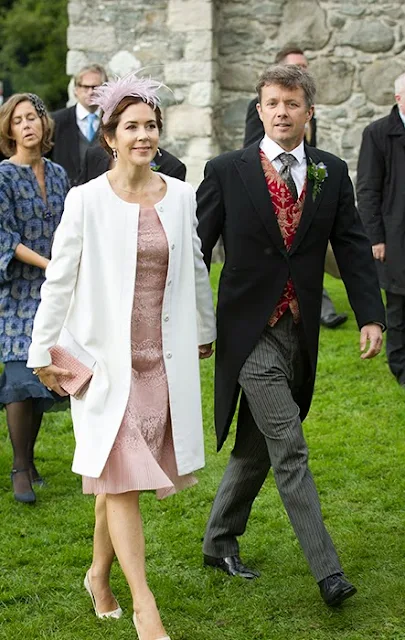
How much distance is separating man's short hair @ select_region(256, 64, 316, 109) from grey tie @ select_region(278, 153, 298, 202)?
8.6 inches

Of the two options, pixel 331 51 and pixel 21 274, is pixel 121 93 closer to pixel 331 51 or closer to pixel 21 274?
pixel 21 274

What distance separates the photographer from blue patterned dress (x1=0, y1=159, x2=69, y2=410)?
6.59 m

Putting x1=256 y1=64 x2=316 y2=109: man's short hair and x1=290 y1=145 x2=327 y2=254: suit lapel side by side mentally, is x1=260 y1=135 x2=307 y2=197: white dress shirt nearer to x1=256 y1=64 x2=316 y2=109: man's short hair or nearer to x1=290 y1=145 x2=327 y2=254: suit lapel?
x1=290 y1=145 x2=327 y2=254: suit lapel

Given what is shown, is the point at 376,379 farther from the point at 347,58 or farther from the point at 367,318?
the point at 347,58

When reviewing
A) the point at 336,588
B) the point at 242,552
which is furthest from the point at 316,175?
the point at 242,552

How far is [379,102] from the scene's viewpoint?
13.5 m

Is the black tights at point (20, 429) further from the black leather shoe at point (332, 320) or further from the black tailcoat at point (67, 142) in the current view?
the black leather shoe at point (332, 320)

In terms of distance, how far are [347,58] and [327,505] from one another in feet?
26.6

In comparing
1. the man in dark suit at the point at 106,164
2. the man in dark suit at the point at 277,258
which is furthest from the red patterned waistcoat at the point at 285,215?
the man in dark suit at the point at 106,164

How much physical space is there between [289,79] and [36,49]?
2395 cm

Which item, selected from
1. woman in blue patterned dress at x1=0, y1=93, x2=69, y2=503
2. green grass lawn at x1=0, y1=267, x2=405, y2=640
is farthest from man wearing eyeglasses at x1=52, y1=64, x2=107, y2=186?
woman in blue patterned dress at x1=0, y1=93, x2=69, y2=503

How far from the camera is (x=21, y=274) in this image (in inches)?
263

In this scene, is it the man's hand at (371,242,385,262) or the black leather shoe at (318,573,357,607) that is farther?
the man's hand at (371,242,385,262)

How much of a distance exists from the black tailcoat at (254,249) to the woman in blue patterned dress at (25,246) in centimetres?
172
